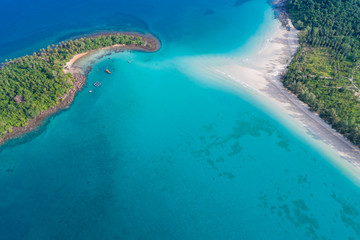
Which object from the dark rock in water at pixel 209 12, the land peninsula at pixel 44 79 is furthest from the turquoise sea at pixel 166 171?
the dark rock in water at pixel 209 12

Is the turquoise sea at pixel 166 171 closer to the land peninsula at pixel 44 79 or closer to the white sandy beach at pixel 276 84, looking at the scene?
the white sandy beach at pixel 276 84

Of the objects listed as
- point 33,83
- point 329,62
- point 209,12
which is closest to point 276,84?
point 329,62

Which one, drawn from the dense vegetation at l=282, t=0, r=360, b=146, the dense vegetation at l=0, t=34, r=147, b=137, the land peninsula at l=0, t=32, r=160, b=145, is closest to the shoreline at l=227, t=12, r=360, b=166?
the dense vegetation at l=282, t=0, r=360, b=146

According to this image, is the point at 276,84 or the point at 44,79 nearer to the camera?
the point at 44,79

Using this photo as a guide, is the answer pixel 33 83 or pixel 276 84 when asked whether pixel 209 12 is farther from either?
pixel 33 83

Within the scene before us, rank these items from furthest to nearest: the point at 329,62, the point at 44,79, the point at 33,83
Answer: the point at 329,62, the point at 44,79, the point at 33,83

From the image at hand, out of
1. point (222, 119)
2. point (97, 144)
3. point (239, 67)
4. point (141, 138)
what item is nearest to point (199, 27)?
point (239, 67)

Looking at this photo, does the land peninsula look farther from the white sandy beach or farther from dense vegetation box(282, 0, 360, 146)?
dense vegetation box(282, 0, 360, 146)
